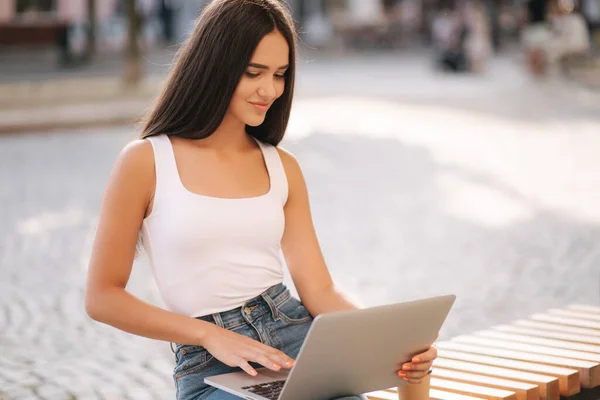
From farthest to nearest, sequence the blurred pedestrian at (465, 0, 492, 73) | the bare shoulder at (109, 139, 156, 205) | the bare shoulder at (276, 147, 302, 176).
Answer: the blurred pedestrian at (465, 0, 492, 73) → the bare shoulder at (276, 147, 302, 176) → the bare shoulder at (109, 139, 156, 205)

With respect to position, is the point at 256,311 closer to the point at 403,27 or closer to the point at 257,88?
the point at 257,88

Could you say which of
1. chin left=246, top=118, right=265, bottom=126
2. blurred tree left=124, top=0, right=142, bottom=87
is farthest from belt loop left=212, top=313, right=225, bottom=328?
blurred tree left=124, top=0, right=142, bottom=87

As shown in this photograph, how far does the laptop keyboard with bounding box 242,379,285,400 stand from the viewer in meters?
2.92

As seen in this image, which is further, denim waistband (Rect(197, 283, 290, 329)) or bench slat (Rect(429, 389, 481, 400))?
bench slat (Rect(429, 389, 481, 400))

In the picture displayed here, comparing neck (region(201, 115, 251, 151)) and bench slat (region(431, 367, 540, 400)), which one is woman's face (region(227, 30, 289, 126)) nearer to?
neck (region(201, 115, 251, 151))

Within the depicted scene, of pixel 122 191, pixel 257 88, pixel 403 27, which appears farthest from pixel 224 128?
pixel 403 27

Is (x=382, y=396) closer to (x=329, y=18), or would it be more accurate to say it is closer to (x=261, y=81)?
(x=261, y=81)

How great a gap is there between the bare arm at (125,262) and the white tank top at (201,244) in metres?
0.06

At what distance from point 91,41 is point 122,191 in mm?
27014

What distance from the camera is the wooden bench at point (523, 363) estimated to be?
3631 mm

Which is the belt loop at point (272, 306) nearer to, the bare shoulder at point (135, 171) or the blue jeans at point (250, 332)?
the blue jeans at point (250, 332)

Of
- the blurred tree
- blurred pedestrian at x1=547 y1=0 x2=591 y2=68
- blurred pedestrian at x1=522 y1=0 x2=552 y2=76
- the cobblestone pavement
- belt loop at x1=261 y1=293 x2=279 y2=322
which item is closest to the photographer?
belt loop at x1=261 y1=293 x2=279 y2=322

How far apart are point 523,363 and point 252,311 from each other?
1176 mm

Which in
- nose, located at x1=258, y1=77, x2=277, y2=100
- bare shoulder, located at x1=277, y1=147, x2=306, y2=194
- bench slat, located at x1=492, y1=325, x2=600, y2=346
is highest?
nose, located at x1=258, y1=77, x2=277, y2=100
